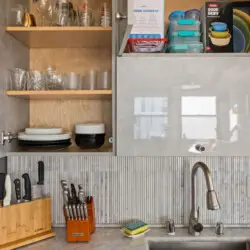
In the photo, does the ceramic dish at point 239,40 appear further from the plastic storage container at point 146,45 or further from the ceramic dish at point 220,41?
the plastic storage container at point 146,45

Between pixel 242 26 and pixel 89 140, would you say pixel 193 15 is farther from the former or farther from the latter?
pixel 89 140

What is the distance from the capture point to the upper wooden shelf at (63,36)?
1560 mm

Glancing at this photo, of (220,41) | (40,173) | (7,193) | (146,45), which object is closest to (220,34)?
(220,41)

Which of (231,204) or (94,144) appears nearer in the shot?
(94,144)

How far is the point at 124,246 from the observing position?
4.98 feet

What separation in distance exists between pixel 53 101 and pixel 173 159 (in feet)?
2.34

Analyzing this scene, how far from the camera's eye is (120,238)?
162cm

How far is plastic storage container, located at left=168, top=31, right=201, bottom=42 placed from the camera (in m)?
1.58

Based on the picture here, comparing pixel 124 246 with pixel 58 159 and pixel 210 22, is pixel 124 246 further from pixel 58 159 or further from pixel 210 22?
pixel 210 22

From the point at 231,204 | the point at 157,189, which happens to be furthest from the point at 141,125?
the point at 231,204

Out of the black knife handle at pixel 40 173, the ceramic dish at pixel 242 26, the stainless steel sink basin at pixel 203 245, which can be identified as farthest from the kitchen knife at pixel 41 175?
the ceramic dish at pixel 242 26

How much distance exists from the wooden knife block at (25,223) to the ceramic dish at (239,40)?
1.16 metres

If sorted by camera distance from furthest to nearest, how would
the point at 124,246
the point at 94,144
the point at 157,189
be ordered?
the point at 157,189, the point at 94,144, the point at 124,246

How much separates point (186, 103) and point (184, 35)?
1.03 ft
